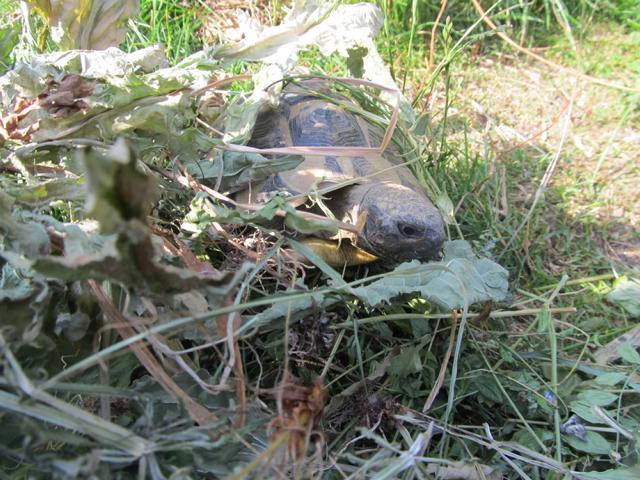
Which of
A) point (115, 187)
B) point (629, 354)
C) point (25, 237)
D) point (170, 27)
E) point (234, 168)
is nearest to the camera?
point (115, 187)

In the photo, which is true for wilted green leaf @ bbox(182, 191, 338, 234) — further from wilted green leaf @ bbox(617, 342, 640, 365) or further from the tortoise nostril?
wilted green leaf @ bbox(617, 342, 640, 365)

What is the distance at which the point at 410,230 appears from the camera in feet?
5.32

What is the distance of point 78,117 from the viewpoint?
58.9 inches

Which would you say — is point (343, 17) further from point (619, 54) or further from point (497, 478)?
point (619, 54)

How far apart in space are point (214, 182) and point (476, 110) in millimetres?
1690

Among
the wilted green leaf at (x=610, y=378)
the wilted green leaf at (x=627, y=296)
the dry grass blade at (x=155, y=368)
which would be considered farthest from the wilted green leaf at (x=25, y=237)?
the wilted green leaf at (x=627, y=296)

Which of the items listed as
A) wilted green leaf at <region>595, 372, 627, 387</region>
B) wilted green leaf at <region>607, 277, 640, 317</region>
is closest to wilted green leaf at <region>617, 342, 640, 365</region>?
wilted green leaf at <region>595, 372, 627, 387</region>

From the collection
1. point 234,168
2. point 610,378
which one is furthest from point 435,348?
point 234,168

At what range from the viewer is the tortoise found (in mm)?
1625

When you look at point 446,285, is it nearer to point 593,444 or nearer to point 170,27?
point 593,444

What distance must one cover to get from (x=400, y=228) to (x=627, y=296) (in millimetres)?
887

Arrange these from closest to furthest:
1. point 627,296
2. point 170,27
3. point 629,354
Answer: point 629,354 → point 627,296 → point 170,27

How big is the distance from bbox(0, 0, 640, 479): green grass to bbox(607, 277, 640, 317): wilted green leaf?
0.23 ft

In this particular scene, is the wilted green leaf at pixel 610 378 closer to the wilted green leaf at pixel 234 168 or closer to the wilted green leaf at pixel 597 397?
the wilted green leaf at pixel 597 397
